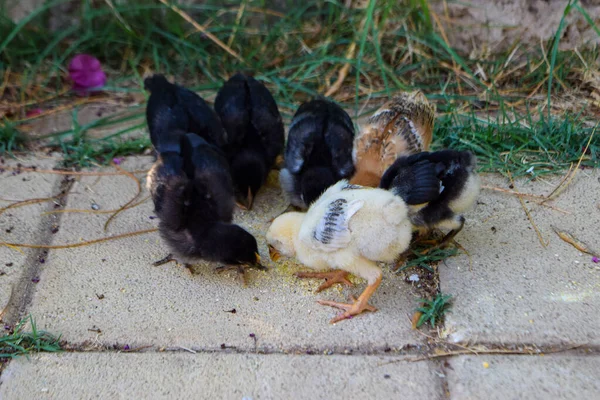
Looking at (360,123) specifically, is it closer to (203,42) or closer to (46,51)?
(203,42)

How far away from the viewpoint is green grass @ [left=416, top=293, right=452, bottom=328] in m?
2.84

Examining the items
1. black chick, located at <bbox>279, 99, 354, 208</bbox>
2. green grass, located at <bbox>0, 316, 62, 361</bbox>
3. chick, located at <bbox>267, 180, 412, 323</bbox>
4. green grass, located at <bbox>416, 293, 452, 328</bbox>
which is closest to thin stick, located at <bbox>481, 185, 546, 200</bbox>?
black chick, located at <bbox>279, 99, 354, 208</bbox>

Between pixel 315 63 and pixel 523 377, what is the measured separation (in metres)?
3.09

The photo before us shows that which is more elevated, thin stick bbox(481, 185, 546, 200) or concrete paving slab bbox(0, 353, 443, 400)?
thin stick bbox(481, 185, 546, 200)

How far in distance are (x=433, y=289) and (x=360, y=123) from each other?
1798 mm

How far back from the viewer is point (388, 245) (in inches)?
115

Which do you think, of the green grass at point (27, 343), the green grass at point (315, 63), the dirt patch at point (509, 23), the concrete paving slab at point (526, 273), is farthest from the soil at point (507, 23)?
the green grass at point (27, 343)

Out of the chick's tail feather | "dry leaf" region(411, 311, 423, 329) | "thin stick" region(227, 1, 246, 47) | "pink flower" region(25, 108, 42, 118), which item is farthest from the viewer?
"thin stick" region(227, 1, 246, 47)

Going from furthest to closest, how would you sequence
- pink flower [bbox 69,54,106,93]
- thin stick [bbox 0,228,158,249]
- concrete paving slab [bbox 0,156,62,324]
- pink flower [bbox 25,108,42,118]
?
1. pink flower [bbox 69,54,106,93]
2. pink flower [bbox 25,108,42,118]
3. thin stick [bbox 0,228,158,249]
4. concrete paving slab [bbox 0,156,62,324]

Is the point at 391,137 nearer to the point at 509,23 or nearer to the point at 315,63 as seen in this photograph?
the point at 315,63

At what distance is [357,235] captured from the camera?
295 cm

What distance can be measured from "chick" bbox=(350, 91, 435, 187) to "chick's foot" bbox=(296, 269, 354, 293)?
659 millimetres

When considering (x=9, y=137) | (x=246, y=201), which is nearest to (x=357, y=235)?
(x=246, y=201)

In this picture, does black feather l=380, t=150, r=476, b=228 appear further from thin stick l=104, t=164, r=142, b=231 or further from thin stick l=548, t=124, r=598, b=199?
thin stick l=104, t=164, r=142, b=231
